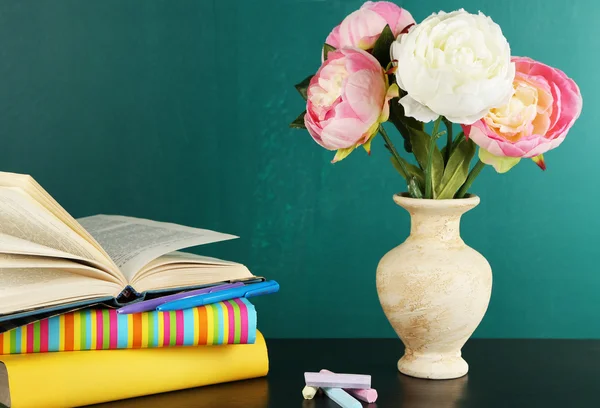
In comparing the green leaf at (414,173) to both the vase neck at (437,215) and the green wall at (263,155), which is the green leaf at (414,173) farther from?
the green wall at (263,155)

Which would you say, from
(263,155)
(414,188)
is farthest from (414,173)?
(263,155)

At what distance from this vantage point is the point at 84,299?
76cm

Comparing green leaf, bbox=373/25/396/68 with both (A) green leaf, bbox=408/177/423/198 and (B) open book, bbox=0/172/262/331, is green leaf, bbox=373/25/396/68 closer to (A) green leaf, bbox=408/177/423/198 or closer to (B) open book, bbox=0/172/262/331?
(A) green leaf, bbox=408/177/423/198

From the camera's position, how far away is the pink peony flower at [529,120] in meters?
0.77

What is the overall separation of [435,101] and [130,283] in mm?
350

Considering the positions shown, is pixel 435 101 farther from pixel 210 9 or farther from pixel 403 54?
pixel 210 9

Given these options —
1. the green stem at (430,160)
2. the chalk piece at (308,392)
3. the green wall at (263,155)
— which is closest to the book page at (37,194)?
the chalk piece at (308,392)

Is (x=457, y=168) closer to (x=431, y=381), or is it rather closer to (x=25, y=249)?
(x=431, y=381)

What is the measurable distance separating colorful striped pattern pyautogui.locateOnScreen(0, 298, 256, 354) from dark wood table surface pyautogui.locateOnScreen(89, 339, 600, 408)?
0.20ft

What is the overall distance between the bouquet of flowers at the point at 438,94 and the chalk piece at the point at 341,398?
0.76 ft

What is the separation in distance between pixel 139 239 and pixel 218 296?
139 millimetres

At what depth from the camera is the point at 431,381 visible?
0.87 metres

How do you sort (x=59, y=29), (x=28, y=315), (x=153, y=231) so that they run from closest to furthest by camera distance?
1. (x=28, y=315)
2. (x=153, y=231)
3. (x=59, y=29)

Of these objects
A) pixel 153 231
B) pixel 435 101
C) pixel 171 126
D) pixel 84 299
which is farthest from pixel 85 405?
pixel 171 126
